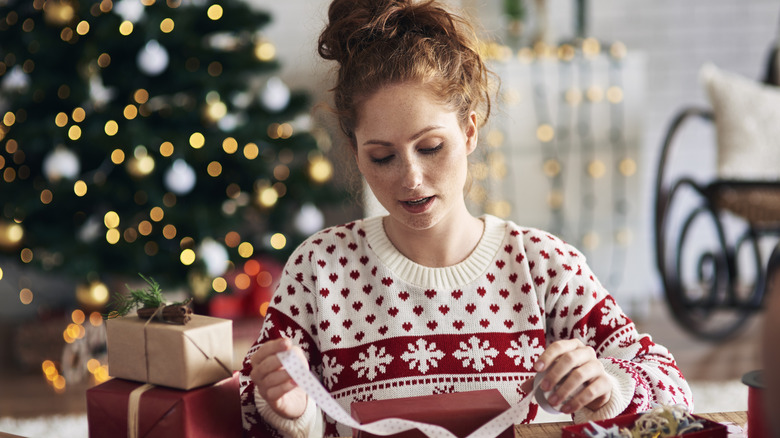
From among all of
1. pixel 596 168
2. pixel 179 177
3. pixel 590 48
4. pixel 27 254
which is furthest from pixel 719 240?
pixel 27 254

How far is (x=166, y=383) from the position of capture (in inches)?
31.3

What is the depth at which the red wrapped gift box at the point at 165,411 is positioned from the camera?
2.53ft

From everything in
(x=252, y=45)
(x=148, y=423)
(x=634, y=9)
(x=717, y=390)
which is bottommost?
(x=717, y=390)

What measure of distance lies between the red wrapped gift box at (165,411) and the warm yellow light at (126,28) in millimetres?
2077

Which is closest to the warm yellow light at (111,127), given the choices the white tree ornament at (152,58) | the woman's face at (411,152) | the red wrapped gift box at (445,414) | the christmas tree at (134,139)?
the christmas tree at (134,139)

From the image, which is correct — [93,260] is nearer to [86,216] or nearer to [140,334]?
[86,216]

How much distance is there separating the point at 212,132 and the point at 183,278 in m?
0.56

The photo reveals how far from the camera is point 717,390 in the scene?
96.7 inches

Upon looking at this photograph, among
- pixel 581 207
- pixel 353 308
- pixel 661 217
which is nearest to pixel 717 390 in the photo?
pixel 661 217

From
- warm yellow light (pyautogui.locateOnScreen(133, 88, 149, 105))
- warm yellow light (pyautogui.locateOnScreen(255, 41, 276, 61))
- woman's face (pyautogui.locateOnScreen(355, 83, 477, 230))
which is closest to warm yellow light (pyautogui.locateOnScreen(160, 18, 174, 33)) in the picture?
warm yellow light (pyautogui.locateOnScreen(133, 88, 149, 105))

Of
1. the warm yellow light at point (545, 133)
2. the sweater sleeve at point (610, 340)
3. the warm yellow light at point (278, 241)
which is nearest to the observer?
the sweater sleeve at point (610, 340)

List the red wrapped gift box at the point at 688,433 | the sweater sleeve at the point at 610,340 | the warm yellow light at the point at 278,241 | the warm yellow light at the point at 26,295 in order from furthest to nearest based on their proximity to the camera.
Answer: the warm yellow light at the point at 26,295 < the warm yellow light at the point at 278,241 < the sweater sleeve at the point at 610,340 < the red wrapped gift box at the point at 688,433

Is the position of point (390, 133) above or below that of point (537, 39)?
below

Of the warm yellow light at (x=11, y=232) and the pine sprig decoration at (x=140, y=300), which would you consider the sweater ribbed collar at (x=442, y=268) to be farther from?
the warm yellow light at (x=11, y=232)
